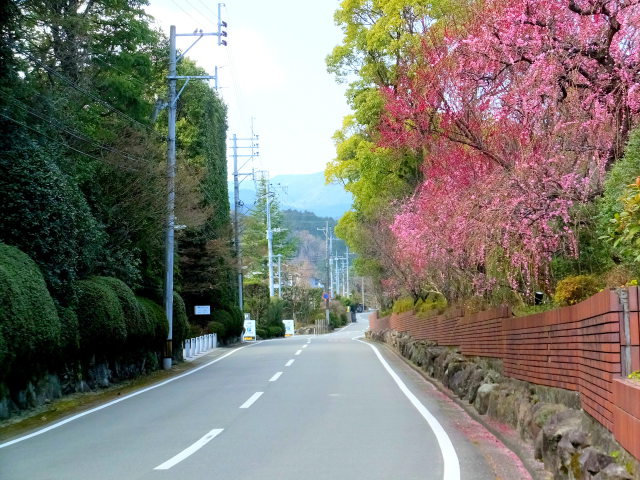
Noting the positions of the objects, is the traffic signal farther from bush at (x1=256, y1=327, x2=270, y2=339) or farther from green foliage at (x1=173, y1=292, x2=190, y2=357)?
A: bush at (x1=256, y1=327, x2=270, y2=339)

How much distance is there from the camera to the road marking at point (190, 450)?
8.23 metres

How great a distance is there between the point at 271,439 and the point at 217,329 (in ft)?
103

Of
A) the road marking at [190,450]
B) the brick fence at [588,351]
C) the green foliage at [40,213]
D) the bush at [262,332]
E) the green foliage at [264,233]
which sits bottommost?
the bush at [262,332]

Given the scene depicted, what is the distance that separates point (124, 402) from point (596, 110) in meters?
11.5

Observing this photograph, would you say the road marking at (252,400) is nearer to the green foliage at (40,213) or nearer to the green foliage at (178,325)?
the green foliage at (40,213)

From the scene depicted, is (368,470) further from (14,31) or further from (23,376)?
(14,31)

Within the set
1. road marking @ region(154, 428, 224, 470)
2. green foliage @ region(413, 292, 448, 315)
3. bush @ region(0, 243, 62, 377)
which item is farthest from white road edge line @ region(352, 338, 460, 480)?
green foliage @ region(413, 292, 448, 315)

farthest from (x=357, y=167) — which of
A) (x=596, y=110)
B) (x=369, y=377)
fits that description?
(x=596, y=110)

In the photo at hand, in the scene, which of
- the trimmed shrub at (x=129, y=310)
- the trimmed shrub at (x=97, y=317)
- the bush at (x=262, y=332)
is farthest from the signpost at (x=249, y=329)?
the trimmed shrub at (x=97, y=317)

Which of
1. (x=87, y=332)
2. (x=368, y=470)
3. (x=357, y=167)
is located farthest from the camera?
(x=357, y=167)

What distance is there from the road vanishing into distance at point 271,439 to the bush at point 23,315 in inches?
59.9

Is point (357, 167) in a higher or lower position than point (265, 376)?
higher

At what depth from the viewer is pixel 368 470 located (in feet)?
25.8

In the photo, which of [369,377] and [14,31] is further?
[369,377]
